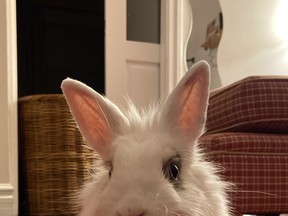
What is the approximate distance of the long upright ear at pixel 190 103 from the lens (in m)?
0.86

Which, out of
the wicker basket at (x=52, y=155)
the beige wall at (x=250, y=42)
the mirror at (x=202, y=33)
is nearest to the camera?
the wicker basket at (x=52, y=155)

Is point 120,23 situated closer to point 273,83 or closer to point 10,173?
point 10,173

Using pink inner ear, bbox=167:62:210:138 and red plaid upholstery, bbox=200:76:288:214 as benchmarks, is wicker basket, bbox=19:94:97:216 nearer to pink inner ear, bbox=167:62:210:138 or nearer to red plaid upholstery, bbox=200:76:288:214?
red plaid upholstery, bbox=200:76:288:214

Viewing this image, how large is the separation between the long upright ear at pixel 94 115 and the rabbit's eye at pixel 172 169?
5.7 inches

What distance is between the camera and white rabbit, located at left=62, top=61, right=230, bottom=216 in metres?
0.70

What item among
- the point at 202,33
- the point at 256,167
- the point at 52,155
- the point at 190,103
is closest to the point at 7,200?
the point at 52,155

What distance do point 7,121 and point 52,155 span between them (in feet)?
0.87

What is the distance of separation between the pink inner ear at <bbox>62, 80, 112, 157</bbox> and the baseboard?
1.01 m

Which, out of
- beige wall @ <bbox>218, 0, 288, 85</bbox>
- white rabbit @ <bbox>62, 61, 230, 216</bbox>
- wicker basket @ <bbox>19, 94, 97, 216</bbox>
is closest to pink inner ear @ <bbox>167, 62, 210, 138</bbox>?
white rabbit @ <bbox>62, 61, 230, 216</bbox>

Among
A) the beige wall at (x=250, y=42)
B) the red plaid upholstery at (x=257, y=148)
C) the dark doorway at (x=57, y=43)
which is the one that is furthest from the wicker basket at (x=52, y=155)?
the dark doorway at (x=57, y=43)

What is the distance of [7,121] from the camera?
185 cm

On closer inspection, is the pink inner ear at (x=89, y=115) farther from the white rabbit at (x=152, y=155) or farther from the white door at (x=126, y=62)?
the white door at (x=126, y=62)

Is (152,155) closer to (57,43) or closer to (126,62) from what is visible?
(126,62)

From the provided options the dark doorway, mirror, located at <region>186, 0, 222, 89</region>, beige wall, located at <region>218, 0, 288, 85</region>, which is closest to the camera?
mirror, located at <region>186, 0, 222, 89</region>
